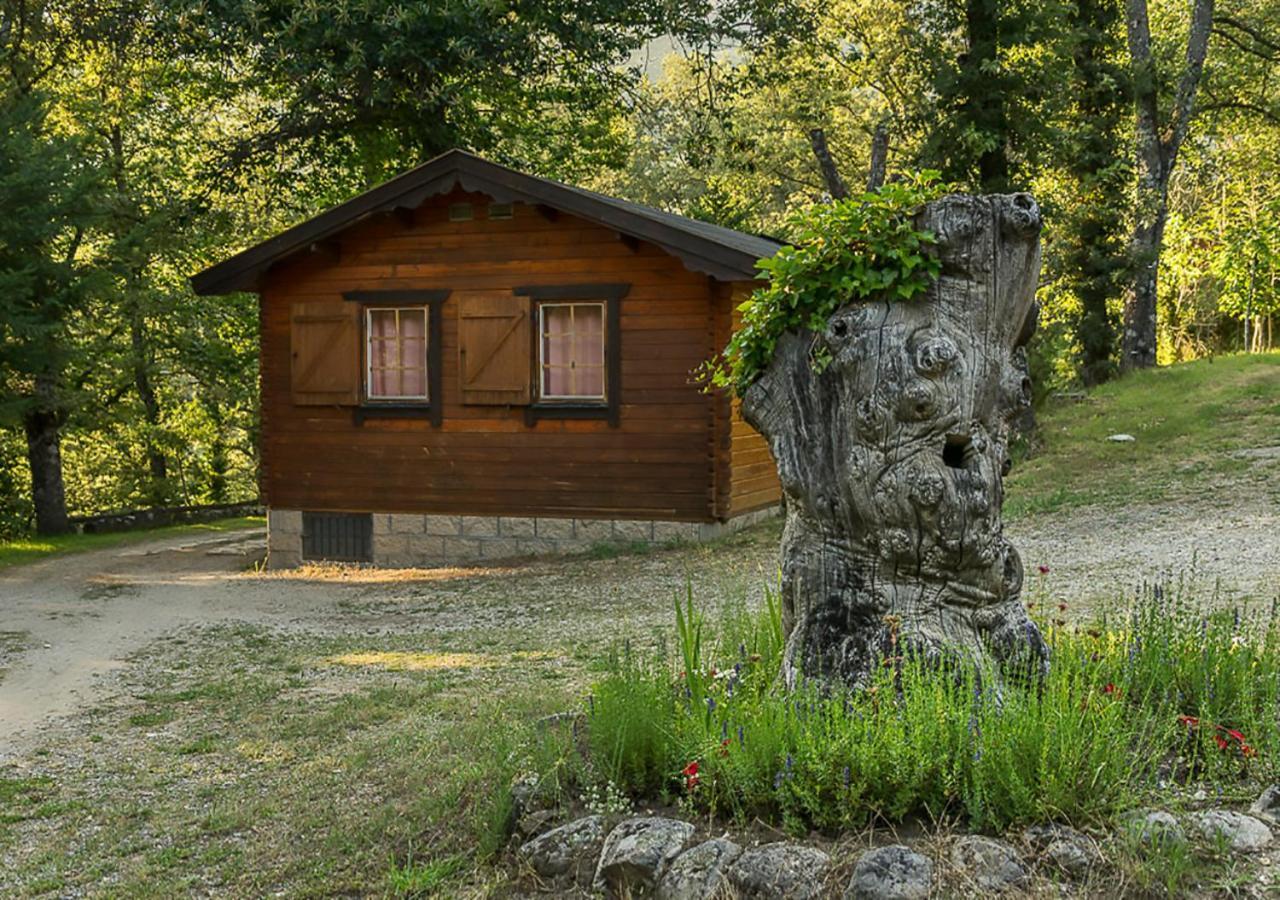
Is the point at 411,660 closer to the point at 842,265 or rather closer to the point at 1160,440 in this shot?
the point at 842,265

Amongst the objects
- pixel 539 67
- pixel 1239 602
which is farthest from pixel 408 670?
pixel 539 67

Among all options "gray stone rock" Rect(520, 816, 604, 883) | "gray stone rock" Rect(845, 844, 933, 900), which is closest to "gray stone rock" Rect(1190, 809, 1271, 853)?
"gray stone rock" Rect(845, 844, 933, 900)

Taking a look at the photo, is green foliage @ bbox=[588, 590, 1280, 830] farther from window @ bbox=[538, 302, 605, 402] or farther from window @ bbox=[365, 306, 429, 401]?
window @ bbox=[365, 306, 429, 401]

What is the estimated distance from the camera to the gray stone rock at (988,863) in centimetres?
370

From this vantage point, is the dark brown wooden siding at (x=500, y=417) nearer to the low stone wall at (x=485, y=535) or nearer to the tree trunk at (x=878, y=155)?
the low stone wall at (x=485, y=535)

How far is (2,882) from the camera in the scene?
4.83 meters

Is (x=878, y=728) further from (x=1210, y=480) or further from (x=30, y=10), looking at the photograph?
(x=30, y=10)

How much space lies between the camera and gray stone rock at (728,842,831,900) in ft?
12.4

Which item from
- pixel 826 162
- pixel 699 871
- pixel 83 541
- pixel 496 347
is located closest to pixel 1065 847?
pixel 699 871

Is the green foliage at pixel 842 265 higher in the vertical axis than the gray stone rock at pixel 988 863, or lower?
higher

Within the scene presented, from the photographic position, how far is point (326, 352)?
50.6 ft

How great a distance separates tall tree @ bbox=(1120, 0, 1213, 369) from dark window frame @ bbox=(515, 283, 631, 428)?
11.0 m

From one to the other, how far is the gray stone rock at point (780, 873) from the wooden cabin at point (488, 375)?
987 centimetres

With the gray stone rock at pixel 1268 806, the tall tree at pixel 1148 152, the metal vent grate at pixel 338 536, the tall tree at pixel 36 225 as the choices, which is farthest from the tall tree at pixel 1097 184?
the gray stone rock at pixel 1268 806
